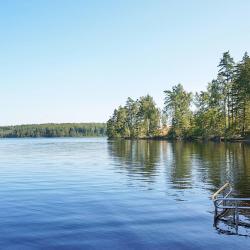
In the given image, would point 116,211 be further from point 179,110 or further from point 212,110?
point 179,110

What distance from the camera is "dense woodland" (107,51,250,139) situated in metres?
110

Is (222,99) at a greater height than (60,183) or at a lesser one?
greater

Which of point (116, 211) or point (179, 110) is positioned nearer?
point (116, 211)

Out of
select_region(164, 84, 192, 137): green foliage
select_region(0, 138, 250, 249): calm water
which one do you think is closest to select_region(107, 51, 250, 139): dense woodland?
select_region(164, 84, 192, 137): green foliage

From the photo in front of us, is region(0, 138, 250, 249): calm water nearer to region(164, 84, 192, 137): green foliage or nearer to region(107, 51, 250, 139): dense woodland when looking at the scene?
region(107, 51, 250, 139): dense woodland

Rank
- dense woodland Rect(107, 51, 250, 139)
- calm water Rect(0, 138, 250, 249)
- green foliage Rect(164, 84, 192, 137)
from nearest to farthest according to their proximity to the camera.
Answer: calm water Rect(0, 138, 250, 249), dense woodland Rect(107, 51, 250, 139), green foliage Rect(164, 84, 192, 137)

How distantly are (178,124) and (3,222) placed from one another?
140 metres

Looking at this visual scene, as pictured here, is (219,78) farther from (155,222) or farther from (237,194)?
(155,222)

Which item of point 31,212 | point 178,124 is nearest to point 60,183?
point 31,212

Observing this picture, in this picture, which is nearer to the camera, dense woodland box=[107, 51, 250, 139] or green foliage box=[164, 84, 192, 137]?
dense woodland box=[107, 51, 250, 139]

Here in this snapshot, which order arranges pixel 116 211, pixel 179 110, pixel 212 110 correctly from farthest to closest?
pixel 179 110 → pixel 212 110 → pixel 116 211

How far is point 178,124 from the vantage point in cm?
15912

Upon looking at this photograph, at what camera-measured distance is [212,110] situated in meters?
134

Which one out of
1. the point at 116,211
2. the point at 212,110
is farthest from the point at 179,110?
the point at 116,211
